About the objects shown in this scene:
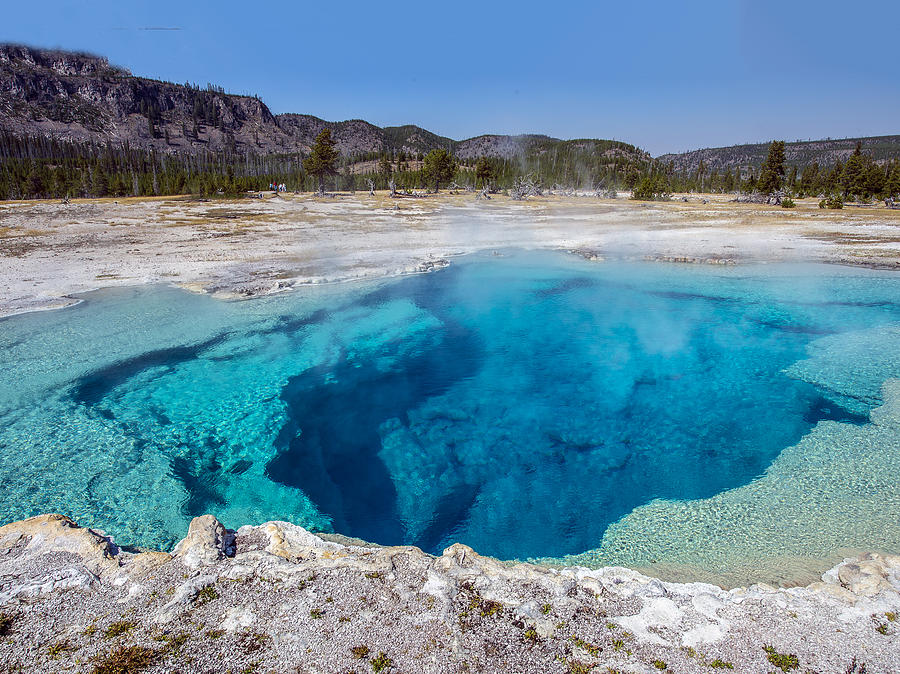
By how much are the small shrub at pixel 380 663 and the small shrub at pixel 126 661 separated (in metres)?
1.52

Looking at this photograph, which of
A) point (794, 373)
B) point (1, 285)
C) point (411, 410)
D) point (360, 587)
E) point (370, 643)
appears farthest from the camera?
point (1, 285)

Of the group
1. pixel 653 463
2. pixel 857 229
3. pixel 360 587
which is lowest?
pixel 653 463

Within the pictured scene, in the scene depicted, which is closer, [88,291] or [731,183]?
[88,291]

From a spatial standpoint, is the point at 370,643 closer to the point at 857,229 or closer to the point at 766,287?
the point at 766,287

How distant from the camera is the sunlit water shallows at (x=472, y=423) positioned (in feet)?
19.7

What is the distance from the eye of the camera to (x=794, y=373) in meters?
10.1

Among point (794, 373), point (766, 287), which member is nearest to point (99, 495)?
point (794, 373)

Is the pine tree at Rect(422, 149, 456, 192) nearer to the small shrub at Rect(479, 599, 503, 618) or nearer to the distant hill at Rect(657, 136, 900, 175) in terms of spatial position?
the small shrub at Rect(479, 599, 503, 618)

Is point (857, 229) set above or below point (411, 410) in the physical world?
above

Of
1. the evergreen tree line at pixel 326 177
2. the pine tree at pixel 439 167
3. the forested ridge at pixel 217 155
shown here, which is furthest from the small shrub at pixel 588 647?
the pine tree at pixel 439 167

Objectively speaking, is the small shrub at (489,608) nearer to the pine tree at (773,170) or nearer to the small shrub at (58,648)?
the small shrub at (58,648)

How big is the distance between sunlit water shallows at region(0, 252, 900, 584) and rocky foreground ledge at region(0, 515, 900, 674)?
121 centimetres

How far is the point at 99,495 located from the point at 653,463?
7964 millimetres

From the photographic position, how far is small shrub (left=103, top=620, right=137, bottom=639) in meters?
3.43
